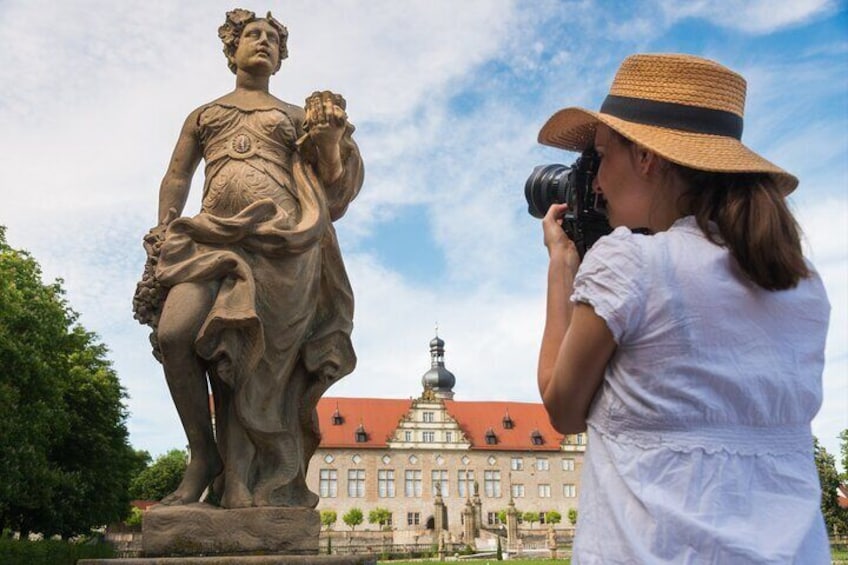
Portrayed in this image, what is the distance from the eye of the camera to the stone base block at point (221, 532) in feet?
12.2

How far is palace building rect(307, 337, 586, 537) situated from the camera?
64.4m

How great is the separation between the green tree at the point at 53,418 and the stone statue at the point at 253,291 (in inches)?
682

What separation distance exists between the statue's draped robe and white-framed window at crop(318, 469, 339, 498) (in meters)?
60.9

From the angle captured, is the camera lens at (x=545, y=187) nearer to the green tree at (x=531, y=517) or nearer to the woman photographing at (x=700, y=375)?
the woman photographing at (x=700, y=375)

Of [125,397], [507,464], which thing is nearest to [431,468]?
[507,464]

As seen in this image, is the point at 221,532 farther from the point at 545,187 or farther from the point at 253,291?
the point at 545,187

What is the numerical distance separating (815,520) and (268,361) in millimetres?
3084

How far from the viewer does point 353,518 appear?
61.0 m

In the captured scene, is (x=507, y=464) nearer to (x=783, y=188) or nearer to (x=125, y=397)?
(x=125, y=397)

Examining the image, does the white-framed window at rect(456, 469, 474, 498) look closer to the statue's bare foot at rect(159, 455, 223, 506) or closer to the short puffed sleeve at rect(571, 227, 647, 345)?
the statue's bare foot at rect(159, 455, 223, 506)

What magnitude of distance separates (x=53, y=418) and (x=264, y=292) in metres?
21.0

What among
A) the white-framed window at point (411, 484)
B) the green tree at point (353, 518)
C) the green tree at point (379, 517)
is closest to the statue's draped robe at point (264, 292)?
the green tree at point (353, 518)

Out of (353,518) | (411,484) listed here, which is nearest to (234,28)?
(353,518)

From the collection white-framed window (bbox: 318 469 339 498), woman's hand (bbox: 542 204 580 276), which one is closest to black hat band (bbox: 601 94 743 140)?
woman's hand (bbox: 542 204 580 276)
